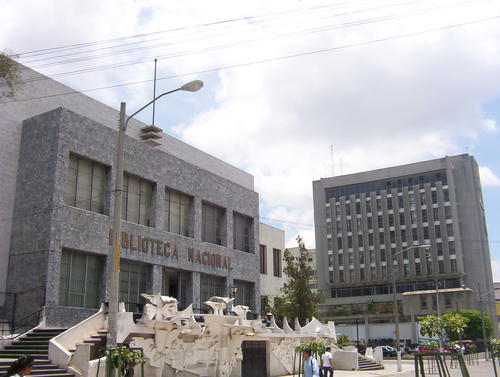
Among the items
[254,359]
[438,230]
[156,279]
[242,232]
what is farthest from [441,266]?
[156,279]

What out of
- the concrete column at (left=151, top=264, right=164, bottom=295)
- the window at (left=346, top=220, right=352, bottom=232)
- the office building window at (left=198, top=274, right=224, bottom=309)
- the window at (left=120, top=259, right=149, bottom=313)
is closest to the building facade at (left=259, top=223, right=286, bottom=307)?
the office building window at (left=198, top=274, right=224, bottom=309)

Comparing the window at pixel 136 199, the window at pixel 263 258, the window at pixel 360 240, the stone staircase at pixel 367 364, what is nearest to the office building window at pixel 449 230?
the window at pixel 360 240

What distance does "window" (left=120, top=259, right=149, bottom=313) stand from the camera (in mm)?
28438

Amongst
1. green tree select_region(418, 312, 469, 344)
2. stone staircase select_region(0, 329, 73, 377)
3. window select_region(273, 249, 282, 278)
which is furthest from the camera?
window select_region(273, 249, 282, 278)

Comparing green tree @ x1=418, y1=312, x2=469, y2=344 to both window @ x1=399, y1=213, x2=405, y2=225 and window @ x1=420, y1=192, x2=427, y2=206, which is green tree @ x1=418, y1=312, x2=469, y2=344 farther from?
window @ x1=399, y1=213, x2=405, y2=225

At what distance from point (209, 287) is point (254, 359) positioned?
245 inches

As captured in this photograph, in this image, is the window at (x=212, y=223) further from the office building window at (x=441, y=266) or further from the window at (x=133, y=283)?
the office building window at (x=441, y=266)

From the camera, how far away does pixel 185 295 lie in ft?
107

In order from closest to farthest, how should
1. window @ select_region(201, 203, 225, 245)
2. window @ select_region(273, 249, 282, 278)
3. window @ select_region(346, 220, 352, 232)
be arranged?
window @ select_region(201, 203, 225, 245)
window @ select_region(273, 249, 282, 278)
window @ select_region(346, 220, 352, 232)

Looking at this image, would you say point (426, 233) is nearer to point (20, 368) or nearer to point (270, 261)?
point (270, 261)

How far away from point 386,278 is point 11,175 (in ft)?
261

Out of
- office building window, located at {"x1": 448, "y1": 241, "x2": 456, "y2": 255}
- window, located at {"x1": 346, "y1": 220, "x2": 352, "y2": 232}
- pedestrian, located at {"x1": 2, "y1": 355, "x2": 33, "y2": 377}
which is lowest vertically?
pedestrian, located at {"x1": 2, "y1": 355, "x2": 33, "y2": 377}

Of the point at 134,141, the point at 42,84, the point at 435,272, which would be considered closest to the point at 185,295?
the point at 134,141

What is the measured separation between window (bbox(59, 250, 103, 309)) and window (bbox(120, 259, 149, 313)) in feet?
5.19
